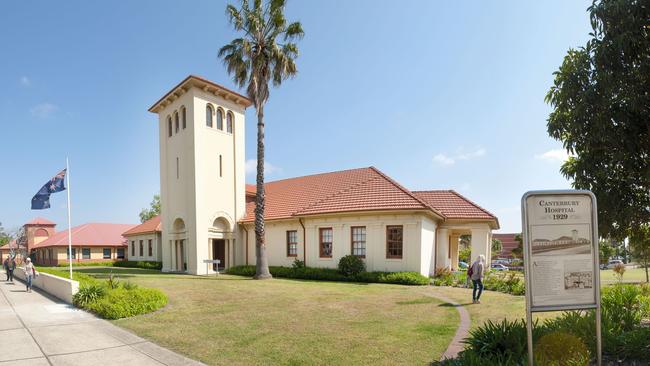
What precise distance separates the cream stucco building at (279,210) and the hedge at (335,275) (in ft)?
3.15

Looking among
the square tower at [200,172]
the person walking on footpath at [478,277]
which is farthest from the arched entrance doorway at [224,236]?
the person walking on footpath at [478,277]

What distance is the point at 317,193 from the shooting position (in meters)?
27.1

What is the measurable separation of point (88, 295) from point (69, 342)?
17.1 feet

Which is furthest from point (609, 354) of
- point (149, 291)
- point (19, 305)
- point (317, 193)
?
point (317, 193)

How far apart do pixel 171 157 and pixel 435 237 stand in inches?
777

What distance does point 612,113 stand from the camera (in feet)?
24.3

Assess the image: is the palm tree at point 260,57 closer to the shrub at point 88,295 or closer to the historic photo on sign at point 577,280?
the shrub at point 88,295

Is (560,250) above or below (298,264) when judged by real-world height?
above

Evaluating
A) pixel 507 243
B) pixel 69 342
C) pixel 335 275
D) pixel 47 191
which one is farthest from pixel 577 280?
Result: pixel 507 243

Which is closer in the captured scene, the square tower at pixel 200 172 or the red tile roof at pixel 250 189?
the square tower at pixel 200 172

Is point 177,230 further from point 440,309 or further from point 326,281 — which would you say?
point 440,309

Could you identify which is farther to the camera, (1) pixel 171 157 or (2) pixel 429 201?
(1) pixel 171 157

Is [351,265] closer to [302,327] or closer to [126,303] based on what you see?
[302,327]

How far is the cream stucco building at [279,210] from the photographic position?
2155 centimetres
